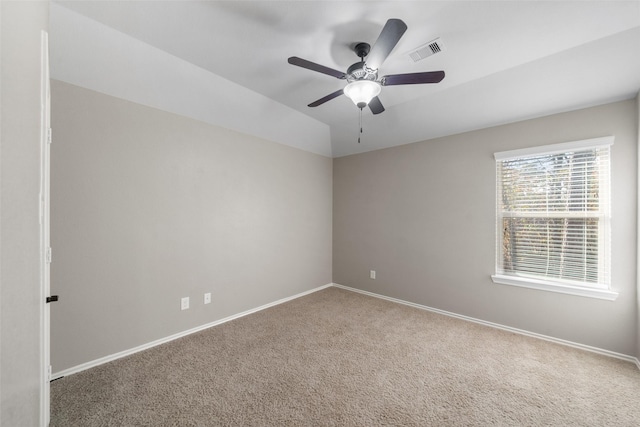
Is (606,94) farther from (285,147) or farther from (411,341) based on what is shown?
(285,147)

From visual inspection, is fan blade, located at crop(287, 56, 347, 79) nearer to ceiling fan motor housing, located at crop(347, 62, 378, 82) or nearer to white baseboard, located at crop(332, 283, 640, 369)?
ceiling fan motor housing, located at crop(347, 62, 378, 82)

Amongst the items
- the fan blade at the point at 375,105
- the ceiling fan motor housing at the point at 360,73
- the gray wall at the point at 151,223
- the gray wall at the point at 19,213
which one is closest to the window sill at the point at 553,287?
the fan blade at the point at 375,105

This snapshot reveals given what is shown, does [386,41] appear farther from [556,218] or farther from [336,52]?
[556,218]

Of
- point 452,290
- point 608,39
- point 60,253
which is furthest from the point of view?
point 452,290

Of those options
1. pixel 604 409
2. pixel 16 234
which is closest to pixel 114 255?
pixel 16 234

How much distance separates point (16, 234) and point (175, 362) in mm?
1880

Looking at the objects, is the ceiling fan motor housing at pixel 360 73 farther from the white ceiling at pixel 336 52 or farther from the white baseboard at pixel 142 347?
the white baseboard at pixel 142 347

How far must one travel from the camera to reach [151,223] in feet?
8.29

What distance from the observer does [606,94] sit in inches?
91.3

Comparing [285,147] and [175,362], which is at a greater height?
[285,147]

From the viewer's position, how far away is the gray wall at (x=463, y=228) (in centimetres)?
235

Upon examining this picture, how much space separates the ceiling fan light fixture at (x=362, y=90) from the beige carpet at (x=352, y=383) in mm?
2224

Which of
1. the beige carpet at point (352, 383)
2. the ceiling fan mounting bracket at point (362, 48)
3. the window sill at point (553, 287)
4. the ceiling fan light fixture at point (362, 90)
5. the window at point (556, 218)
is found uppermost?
the ceiling fan mounting bracket at point (362, 48)

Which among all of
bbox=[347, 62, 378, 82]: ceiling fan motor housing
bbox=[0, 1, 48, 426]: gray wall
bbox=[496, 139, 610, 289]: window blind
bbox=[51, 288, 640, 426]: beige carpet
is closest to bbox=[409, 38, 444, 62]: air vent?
bbox=[347, 62, 378, 82]: ceiling fan motor housing
